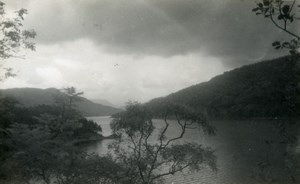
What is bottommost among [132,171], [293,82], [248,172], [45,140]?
[248,172]

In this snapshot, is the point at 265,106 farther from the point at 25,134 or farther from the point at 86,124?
the point at 25,134

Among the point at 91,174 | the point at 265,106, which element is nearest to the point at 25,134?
the point at 91,174

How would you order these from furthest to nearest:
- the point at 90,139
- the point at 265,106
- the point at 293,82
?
the point at 265,106, the point at 90,139, the point at 293,82

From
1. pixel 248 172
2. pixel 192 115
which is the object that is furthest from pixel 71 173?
pixel 248 172

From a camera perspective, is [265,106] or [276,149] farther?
[265,106]

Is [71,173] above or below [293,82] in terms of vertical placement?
below

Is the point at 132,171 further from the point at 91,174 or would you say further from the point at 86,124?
the point at 86,124

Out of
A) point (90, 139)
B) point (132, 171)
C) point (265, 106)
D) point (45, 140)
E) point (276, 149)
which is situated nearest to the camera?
point (45, 140)

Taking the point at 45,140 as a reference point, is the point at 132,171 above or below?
below

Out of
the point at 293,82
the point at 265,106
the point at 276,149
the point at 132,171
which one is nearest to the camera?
the point at 293,82
